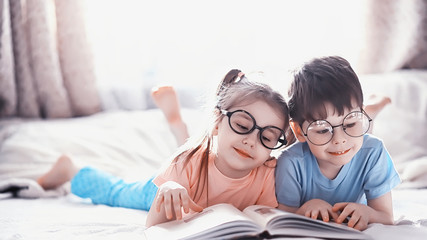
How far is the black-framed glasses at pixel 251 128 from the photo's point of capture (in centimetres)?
119

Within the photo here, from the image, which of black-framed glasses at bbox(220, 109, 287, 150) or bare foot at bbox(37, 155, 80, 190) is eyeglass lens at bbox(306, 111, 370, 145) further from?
bare foot at bbox(37, 155, 80, 190)

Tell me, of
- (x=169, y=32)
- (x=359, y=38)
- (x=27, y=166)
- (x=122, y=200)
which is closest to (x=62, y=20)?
(x=169, y=32)

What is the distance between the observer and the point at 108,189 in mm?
1614

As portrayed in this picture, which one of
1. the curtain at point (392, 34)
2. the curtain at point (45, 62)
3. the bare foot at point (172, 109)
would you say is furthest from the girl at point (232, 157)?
the curtain at point (392, 34)

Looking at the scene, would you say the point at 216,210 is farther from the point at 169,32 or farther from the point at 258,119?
the point at 169,32

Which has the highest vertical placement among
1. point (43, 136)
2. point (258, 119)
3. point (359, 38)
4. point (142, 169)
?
point (359, 38)

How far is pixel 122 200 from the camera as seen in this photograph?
1.58 m

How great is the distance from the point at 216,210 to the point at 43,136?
1198 mm

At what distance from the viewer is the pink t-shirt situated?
129 cm

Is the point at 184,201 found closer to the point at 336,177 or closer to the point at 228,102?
the point at 228,102

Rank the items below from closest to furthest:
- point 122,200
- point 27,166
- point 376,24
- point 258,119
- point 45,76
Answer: point 258,119 < point 122,200 < point 27,166 < point 45,76 < point 376,24

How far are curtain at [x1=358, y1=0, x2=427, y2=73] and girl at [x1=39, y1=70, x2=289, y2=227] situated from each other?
51.6 inches

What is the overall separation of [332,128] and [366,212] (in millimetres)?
212

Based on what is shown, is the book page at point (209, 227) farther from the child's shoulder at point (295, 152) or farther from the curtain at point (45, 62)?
the curtain at point (45, 62)
